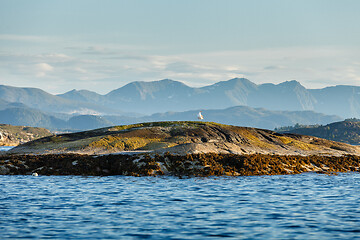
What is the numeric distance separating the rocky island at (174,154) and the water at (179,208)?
4.93 meters

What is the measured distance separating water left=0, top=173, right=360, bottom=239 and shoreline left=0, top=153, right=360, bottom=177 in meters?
3.97

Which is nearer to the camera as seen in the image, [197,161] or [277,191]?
[277,191]

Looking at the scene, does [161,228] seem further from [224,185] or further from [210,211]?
[224,185]

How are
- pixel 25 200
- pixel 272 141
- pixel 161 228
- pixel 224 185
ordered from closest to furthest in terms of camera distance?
pixel 161 228 < pixel 25 200 < pixel 224 185 < pixel 272 141

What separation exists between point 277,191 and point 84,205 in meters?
14.4

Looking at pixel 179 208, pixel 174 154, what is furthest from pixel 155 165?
pixel 179 208

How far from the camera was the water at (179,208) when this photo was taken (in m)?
21.3

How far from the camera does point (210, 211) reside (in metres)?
26.5

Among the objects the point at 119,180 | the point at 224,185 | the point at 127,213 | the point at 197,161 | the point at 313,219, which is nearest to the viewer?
the point at 313,219

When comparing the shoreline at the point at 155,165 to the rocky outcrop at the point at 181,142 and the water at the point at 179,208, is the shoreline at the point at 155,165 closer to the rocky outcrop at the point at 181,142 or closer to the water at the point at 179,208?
the water at the point at 179,208

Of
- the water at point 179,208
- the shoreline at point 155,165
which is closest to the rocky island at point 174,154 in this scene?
A: the shoreline at point 155,165

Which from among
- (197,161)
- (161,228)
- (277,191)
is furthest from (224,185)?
(161,228)

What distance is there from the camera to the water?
21344mm

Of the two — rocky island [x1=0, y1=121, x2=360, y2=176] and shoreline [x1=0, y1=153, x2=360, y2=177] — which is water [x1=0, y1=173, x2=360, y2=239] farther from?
rocky island [x1=0, y1=121, x2=360, y2=176]
